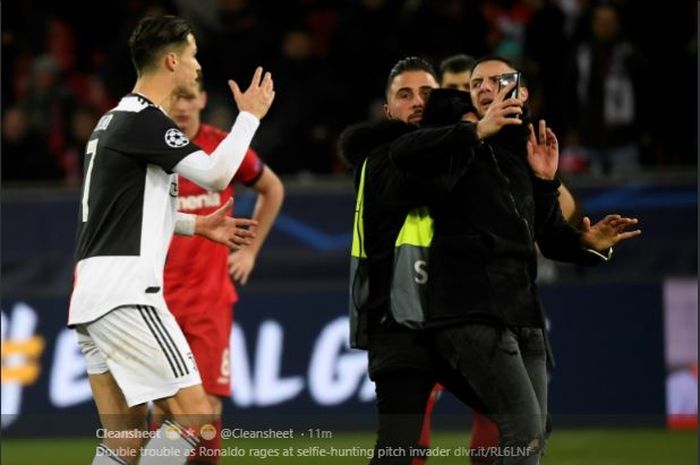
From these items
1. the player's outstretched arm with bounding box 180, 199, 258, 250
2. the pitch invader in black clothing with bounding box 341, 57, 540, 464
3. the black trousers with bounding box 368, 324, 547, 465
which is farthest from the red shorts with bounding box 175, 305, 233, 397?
the black trousers with bounding box 368, 324, 547, 465

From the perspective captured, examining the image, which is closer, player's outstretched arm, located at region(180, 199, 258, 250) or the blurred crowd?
player's outstretched arm, located at region(180, 199, 258, 250)

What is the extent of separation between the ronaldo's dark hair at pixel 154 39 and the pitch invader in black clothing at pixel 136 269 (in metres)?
0.02

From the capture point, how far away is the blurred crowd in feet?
42.8

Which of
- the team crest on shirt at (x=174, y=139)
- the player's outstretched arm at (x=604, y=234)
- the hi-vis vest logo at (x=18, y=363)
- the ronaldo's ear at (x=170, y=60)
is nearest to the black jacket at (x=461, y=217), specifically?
the player's outstretched arm at (x=604, y=234)

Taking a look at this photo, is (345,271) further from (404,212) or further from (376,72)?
(404,212)

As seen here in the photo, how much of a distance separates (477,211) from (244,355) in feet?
19.3

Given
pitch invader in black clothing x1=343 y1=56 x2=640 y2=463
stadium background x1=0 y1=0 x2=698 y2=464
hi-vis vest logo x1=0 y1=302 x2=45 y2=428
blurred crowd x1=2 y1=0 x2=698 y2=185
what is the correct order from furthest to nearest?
1. blurred crowd x1=2 y1=0 x2=698 y2=185
2. hi-vis vest logo x1=0 y1=302 x2=45 y2=428
3. stadium background x1=0 y1=0 x2=698 y2=464
4. pitch invader in black clothing x1=343 y1=56 x2=640 y2=463

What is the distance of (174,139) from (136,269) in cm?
54

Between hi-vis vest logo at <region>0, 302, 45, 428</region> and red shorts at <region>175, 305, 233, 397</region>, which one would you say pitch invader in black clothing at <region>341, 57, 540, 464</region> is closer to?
red shorts at <region>175, 305, 233, 397</region>

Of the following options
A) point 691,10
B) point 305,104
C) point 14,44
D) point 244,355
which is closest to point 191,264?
point 244,355

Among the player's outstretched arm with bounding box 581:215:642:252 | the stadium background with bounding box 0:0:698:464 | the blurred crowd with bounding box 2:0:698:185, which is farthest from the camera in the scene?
the blurred crowd with bounding box 2:0:698:185

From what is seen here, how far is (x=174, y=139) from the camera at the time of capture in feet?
18.9

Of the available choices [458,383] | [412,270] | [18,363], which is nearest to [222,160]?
[412,270]

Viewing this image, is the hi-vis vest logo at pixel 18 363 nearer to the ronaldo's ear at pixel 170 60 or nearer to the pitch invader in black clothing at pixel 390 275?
the pitch invader in black clothing at pixel 390 275
